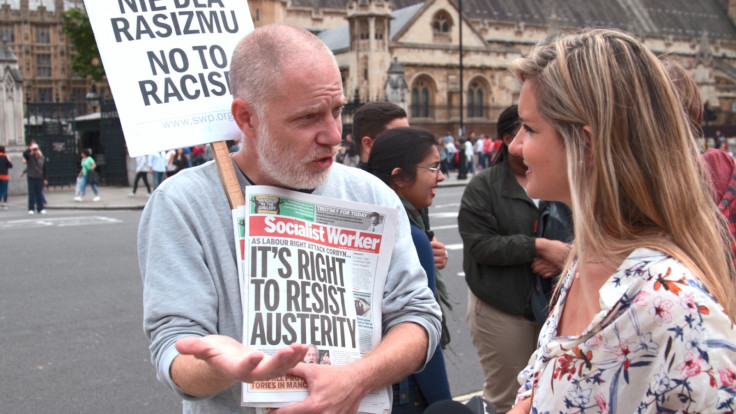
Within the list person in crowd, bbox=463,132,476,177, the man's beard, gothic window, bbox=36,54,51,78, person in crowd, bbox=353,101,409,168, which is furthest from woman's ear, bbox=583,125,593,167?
gothic window, bbox=36,54,51,78

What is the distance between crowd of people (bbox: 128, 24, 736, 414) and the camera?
1.53m

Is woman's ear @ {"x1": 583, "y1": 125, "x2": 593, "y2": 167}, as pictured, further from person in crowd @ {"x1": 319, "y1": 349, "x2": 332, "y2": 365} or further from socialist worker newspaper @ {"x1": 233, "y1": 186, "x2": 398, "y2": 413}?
person in crowd @ {"x1": 319, "y1": 349, "x2": 332, "y2": 365}

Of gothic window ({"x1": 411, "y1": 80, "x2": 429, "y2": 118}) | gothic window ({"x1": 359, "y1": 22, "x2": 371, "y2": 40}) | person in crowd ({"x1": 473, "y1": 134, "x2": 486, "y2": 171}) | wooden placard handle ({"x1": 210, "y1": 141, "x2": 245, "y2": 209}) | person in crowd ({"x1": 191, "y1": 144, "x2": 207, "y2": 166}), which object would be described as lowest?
person in crowd ({"x1": 473, "y1": 134, "x2": 486, "y2": 171})

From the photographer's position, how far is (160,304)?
Result: 6.28ft

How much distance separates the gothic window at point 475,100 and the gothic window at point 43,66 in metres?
49.5

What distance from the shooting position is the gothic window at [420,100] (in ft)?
157

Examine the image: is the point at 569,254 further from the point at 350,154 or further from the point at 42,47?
the point at 42,47

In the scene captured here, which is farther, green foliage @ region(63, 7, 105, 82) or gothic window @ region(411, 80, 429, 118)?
green foliage @ region(63, 7, 105, 82)

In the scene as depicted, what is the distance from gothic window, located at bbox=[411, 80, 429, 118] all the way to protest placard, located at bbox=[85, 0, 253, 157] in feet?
150

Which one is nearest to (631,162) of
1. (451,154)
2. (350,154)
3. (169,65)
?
(169,65)

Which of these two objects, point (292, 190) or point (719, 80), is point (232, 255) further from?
point (719, 80)

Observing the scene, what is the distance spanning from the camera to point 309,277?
2.01m

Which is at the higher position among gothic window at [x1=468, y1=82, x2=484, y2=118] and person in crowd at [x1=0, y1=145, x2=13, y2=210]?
gothic window at [x1=468, y1=82, x2=484, y2=118]

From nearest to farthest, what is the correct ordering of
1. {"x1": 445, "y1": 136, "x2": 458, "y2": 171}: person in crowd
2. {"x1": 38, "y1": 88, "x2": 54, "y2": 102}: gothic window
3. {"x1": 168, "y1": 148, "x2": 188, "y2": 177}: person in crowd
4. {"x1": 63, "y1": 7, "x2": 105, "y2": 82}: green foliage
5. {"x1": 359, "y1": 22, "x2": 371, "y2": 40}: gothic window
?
{"x1": 168, "y1": 148, "x2": 188, "y2": 177}: person in crowd, {"x1": 445, "y1": 136, "x2": 458, "y2": 171}: person in crowd, {"x1": 359, "y1": 22, "x2": 371, "y2": 40}: gothic window, {"x1": 63, "y1": 7, "x2": 105, "y2": 82}: green foliage, {"x1": 38, "y1": 88, "x2": 54, "y2": 102}: gothic window
